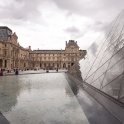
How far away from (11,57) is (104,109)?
7174 cm

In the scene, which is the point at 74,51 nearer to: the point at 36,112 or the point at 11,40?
the point at 11,40

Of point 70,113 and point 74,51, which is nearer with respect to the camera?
point 70,113

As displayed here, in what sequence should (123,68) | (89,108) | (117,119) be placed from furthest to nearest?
(123,68)
(89,108)
(117,119)

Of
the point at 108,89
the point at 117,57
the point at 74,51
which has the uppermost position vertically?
the point at 74,51

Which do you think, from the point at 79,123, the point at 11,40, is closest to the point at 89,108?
the point at 79,123

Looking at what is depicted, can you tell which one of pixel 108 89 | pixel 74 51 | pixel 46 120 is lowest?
pixel 46 120

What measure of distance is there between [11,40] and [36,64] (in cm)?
4616

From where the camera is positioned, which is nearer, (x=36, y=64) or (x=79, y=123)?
(x=79, y=123)

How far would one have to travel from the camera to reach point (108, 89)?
714 centimetres

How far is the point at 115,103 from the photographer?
5727 millimetres

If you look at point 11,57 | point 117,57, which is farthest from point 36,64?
point 117,57

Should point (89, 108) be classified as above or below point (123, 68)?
below

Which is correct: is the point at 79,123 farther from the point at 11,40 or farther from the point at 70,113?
the point at 11,40

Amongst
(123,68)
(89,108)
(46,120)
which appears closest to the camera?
(46,120)
